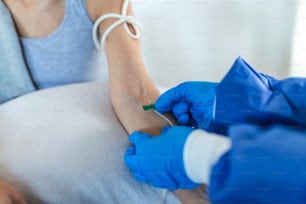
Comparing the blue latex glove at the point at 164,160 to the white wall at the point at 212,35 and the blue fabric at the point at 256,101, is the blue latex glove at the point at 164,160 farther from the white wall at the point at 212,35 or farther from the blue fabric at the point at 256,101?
the white wall at the point at 212,35

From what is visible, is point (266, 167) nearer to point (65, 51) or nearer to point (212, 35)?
point (65, 51)

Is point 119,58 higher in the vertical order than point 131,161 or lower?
higher

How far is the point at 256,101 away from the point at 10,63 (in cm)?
64

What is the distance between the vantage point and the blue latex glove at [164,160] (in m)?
0.54

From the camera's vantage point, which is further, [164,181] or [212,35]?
[212,35]

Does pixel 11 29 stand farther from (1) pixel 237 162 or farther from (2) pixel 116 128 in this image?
(1) pixel 237 162

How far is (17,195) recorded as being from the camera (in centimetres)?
64

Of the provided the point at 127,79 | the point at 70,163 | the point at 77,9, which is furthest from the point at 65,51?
the point at 70,163

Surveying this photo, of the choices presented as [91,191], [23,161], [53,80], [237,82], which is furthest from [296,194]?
[53,80]

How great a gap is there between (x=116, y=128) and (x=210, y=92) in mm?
216

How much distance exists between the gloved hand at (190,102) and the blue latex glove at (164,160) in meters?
0.12

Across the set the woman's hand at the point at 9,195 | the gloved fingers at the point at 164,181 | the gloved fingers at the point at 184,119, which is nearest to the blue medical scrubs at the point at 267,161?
the gloved fingers at the point at 164,181

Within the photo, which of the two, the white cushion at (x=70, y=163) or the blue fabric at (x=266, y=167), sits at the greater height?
the blue fabric at (x=266, y=167)

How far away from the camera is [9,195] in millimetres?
614
